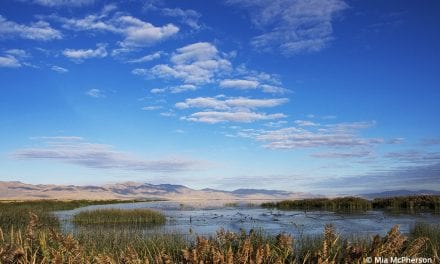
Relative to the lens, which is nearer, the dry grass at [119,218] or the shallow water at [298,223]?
the shallow water at [298,223]

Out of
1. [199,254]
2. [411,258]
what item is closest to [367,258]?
[411,258]

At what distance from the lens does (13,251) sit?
551 centimetres

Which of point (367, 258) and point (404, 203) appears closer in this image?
point (367, 258)

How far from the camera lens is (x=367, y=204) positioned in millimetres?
45812

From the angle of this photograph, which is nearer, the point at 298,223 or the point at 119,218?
the point at 298,223

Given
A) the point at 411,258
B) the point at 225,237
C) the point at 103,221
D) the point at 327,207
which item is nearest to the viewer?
the point at 411,258

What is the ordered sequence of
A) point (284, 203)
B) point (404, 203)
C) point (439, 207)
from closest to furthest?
point (439, 207) < point (404, 203) < point (284, 203)

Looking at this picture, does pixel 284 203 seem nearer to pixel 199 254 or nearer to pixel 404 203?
pixel 404 203

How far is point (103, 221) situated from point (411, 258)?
28567 millimetres

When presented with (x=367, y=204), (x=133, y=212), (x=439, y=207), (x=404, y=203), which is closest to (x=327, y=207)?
(x=367, y=204)

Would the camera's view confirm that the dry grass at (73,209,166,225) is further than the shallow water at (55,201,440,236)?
Yes

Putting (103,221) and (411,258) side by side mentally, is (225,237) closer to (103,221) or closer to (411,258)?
(411,258)

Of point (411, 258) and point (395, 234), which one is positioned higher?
point (395, 234)

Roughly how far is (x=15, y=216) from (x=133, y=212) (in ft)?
27.4
